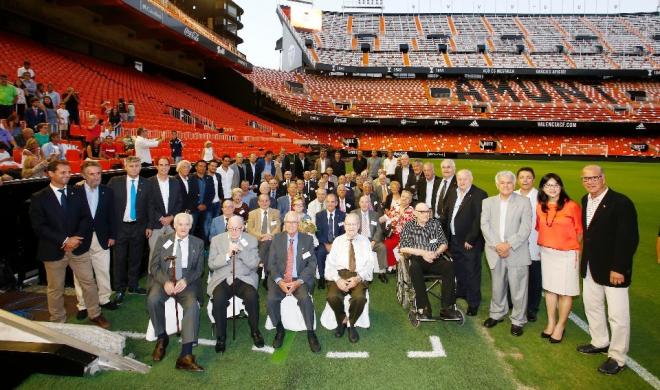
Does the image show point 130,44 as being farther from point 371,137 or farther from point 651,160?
point 651,160

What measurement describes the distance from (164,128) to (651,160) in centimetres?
4390

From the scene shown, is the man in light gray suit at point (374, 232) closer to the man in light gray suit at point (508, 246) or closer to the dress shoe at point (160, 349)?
the man in light gray suit at point (508, 246)

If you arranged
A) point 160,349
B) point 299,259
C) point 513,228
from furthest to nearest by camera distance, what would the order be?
point 299,259 < point 513,228 < point 160,349

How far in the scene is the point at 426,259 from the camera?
5910 millimetres

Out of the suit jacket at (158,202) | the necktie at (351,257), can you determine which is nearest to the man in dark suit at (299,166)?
the suit jacket at (158,202)

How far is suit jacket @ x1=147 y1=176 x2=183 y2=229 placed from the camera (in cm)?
652

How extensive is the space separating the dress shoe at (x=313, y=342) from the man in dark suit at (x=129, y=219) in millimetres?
3187

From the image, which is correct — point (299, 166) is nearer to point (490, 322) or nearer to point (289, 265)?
point (289, 265)

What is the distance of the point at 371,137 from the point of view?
4519cm

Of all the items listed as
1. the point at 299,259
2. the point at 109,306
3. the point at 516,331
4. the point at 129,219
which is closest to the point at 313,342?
the point at 299,259

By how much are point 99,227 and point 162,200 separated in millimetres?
1141

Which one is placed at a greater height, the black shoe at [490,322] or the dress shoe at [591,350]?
the dress shoe at [591,350]

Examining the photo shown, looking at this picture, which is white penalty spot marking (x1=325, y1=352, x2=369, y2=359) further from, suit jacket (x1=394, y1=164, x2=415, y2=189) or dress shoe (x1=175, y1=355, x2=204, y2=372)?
suit jacket (x1=394, y1=164, x2=415, y2=189)

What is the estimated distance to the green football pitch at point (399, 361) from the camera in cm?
419
